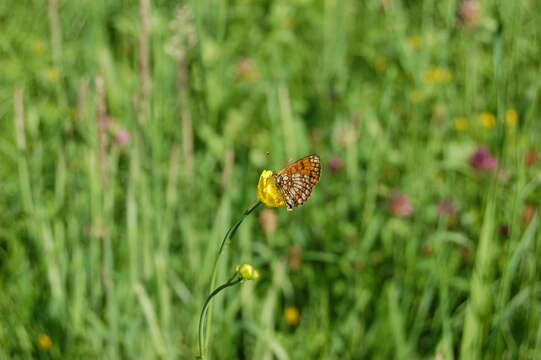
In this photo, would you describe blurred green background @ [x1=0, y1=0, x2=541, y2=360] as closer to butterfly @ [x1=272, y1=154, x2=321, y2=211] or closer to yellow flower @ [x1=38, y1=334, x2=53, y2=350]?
yellow flower @ [x1=38, y1=334, x2=53, y2=350]

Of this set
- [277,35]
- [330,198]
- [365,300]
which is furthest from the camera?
[277,35]

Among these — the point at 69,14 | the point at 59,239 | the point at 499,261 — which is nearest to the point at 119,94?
the point at 69,14

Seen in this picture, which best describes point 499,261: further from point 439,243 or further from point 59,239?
point 59,239

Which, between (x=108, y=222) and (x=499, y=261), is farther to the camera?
(x=499, y=261)

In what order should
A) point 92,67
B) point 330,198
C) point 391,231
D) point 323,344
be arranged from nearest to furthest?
point 323,344 < point 391,231 < point 330,198 < point 92,67

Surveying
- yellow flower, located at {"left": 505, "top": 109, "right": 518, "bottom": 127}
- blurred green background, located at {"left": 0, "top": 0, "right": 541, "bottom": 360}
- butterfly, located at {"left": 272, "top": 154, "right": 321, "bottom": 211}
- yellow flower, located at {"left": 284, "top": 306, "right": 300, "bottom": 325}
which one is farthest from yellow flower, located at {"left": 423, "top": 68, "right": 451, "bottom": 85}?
butterfly, located at {"left": 272, "top": 154, "right": 321, "bottom": 211}

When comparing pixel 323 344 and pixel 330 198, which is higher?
pixel 330 198

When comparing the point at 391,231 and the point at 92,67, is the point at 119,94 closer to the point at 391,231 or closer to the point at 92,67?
the point at 92,67

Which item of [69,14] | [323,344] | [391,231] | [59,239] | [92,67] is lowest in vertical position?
[323,344]
